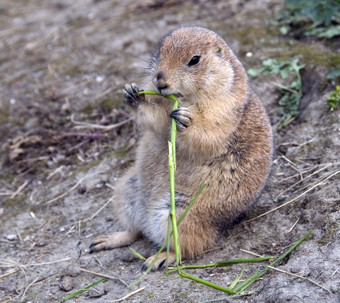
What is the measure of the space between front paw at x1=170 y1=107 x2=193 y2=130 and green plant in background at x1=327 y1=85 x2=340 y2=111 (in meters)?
2.12

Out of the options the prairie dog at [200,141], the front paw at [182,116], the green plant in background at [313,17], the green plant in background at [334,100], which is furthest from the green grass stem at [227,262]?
the green plant in background at [313,17]

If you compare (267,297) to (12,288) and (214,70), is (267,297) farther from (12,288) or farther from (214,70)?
(12,288)

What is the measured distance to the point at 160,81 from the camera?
352 cm

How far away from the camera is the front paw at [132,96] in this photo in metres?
4.12

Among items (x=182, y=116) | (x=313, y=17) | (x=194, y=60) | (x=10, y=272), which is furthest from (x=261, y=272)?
(x=313, y=17)

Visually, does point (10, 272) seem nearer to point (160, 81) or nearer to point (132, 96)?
point (132, 96)

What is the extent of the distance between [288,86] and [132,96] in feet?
8.08

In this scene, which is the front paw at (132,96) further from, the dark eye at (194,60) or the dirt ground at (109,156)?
the dirt ground at (109,156)

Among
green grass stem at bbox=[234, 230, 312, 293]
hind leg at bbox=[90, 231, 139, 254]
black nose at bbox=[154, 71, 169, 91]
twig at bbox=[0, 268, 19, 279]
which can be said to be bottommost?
hind leg at bbox=[90, 231, 139, 254]

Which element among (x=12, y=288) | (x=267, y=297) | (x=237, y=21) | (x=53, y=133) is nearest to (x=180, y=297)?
(x=267, y=297)

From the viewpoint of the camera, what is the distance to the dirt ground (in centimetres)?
362

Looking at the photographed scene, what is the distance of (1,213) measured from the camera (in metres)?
5.12

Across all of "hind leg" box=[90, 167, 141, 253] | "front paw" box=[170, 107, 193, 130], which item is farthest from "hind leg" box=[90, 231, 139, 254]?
"front paw" box=[170, 107, 193, 130]

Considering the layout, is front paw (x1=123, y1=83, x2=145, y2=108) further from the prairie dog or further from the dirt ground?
the dirt ground
